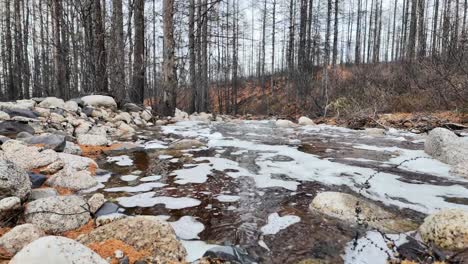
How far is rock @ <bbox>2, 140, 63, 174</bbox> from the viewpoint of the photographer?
291 centimetres

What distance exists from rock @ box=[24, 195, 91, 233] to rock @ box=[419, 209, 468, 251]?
6.59ft

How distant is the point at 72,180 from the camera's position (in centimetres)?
273

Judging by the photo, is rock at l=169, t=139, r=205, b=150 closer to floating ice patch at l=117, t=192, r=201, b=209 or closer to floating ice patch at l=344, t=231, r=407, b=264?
floating ice patch at l=117, t=192, r=201, b=209

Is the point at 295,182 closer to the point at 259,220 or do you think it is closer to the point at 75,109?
the point at 259,220

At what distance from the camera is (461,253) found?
1.61 m

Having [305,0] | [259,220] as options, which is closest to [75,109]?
[259,220]

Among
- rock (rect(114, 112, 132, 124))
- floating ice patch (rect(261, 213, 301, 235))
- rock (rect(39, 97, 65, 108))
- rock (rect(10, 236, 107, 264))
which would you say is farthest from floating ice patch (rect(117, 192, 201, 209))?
rock (rect(114, 112, 132, 124))

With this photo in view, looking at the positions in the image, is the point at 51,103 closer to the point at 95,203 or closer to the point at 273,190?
the point at 95,203

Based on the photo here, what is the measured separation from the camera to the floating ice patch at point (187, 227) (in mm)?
1949

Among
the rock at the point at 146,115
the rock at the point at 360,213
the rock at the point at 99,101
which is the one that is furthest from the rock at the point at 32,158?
the rock at the point at 146,115

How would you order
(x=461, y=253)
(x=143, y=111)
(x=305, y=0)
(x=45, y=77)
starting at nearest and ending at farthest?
(x=461, y=253)
(x=143, y=111)
(x=305, y=0)
(x=45, y=77)

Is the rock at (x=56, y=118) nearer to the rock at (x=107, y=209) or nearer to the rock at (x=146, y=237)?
the rock at (x=107, y=209)

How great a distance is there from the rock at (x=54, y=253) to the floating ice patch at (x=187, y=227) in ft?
2.07

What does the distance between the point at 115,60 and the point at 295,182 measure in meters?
6.12
